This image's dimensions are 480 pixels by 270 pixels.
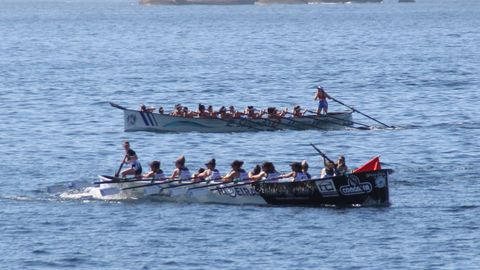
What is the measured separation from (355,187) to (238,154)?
1687 centimetres

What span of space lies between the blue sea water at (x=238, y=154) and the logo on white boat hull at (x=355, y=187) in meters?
0.68

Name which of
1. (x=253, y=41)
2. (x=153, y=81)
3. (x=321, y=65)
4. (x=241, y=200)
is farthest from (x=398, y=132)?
(x=253, y=41)

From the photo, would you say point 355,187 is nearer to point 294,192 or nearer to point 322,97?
point 294,192

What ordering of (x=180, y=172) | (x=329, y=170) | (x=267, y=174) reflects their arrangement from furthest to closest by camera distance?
(x=180, y=172) → (x=267, y=174) → (x=329, y=170)

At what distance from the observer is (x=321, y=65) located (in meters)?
118

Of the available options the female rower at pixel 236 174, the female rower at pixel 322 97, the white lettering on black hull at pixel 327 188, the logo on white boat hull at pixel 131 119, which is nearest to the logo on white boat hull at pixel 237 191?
the female rower at pixel 236 174

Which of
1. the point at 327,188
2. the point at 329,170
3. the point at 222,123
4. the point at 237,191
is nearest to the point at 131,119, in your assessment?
the point at 222,123

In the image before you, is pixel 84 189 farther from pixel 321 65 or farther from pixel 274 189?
pixel 321 65

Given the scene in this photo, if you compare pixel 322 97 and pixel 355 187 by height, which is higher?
pixel 355 187

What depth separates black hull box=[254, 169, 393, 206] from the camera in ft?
143

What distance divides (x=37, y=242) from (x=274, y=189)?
343 inches

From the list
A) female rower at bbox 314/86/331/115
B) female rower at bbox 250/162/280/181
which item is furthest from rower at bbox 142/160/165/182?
female rower at bbox 314/86/331/115

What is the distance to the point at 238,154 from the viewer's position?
6028cm

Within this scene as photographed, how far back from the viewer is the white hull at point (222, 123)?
66.2 metres
